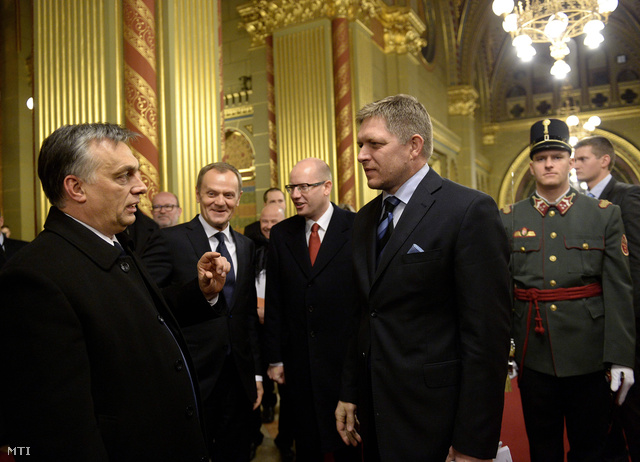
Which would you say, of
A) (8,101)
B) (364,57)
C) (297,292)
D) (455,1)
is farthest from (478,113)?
(297,292)

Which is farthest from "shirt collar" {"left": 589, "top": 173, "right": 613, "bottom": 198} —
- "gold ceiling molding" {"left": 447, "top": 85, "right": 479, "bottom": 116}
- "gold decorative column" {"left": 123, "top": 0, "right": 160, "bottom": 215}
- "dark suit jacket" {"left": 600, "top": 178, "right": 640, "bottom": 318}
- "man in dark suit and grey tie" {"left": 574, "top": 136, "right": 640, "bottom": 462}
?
"gold ceiling molding" {"left": 447, "top": 85, "right": 479, "bottom": 116}

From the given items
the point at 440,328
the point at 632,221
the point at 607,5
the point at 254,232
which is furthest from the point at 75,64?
the point at 607,5

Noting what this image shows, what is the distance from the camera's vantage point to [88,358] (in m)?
1.27

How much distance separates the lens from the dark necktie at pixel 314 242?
276cm

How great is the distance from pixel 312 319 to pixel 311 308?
0.06 m

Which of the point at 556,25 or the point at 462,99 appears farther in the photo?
the point at 462,99

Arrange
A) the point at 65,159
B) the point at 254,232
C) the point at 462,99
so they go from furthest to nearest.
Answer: the point at 462,99, the point at 254,232, the point at 65,159

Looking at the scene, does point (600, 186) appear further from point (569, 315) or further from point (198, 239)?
point (198, 239)

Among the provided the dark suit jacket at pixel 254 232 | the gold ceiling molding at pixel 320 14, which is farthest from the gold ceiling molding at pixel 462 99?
the dark suit jacket at pixel 254 232

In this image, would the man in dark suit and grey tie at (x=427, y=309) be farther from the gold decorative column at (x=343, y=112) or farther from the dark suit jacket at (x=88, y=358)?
the gold decorative column at (x=343, y=112)

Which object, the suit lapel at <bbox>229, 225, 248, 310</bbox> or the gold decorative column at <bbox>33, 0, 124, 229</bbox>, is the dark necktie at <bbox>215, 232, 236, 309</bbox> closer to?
the suit lapel at <bbox>229, 225, 248, 310</bbox>

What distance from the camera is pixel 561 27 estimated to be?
747cm

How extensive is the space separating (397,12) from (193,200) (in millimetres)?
6062

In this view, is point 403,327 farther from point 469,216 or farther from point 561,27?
point 561,27
